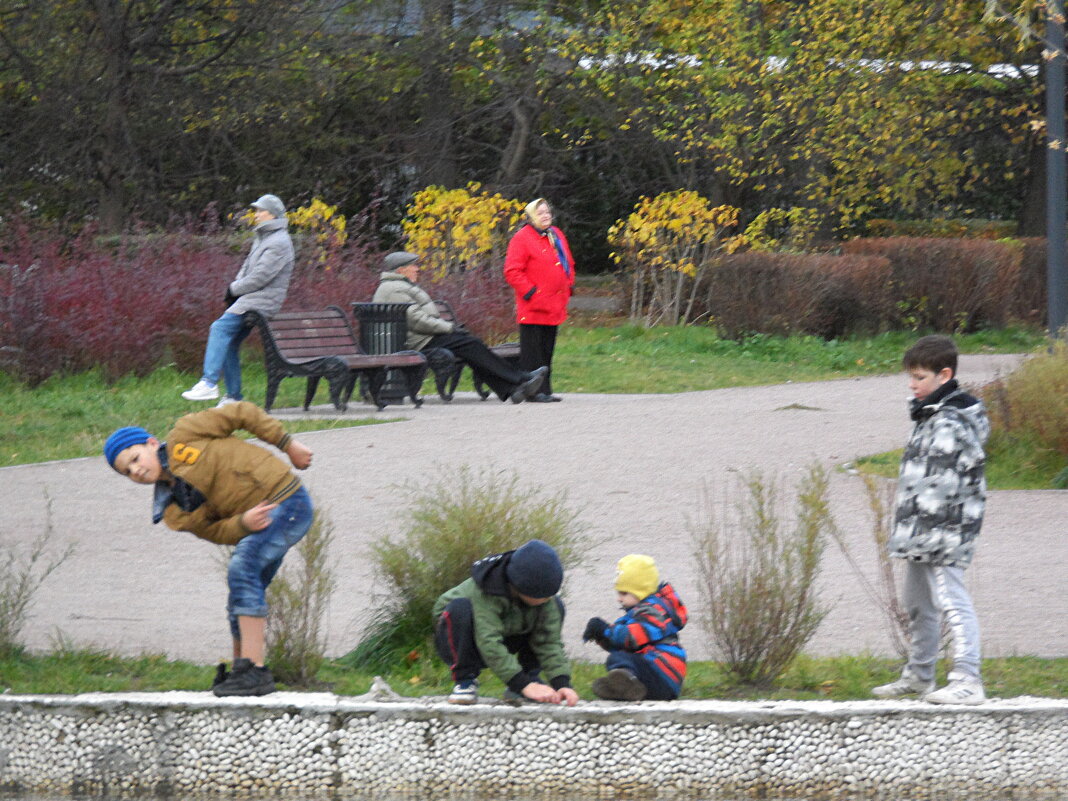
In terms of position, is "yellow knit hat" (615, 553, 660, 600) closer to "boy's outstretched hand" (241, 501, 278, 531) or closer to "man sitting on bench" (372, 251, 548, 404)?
"boy's outstretched hand" (241, 501, 278, 531)

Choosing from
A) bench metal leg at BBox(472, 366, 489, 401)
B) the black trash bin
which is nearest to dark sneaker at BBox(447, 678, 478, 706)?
the black trash bin

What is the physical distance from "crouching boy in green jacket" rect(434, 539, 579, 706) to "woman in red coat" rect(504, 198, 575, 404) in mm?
8220

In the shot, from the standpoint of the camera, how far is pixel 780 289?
18.8 metres

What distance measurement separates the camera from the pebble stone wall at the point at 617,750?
208 inches

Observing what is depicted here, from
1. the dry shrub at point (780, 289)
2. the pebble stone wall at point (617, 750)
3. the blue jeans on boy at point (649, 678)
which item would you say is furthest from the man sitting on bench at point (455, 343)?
the pebble stone wall at point (617, 750)

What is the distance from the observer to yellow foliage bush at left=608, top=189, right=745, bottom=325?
20906mm

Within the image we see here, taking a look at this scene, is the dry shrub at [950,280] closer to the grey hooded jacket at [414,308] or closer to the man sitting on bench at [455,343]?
the man sitting on bench at [455,343]

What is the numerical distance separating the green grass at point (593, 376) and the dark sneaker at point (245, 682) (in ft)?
19.3

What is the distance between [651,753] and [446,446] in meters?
6.29

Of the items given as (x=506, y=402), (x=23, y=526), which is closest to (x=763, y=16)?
(x=506, y=402)

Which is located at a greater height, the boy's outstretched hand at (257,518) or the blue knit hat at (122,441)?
the blue knit hat at (122,441)

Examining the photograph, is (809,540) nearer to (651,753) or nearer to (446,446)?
(651,753)

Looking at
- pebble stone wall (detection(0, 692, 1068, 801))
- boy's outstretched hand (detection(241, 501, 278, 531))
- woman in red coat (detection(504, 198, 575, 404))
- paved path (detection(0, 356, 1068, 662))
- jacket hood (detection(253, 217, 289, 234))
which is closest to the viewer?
pebble stone wall (detection(0, 692, 1068, 801))

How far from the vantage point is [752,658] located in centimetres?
600
